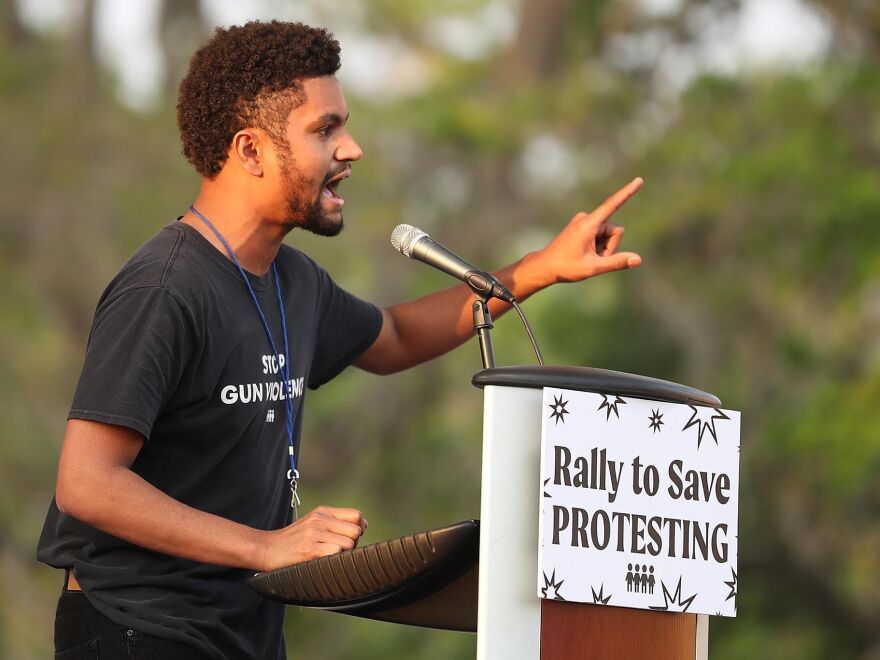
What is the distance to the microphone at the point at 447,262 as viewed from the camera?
84.0 inches

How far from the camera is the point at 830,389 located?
784 centimetres

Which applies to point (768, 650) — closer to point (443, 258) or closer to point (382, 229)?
point (382, 229)

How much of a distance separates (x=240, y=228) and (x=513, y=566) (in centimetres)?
89

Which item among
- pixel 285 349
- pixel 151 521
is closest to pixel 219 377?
pixel 285 349

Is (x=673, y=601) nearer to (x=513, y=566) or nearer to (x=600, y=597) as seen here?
(x=600, y=597)

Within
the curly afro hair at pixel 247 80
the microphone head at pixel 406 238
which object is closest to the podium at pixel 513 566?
the microphone head at pixel 406 238

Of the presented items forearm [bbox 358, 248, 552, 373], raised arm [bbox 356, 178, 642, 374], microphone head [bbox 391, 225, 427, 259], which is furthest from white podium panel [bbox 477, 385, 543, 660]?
forearm [bbox 358, 248, 552, 373]

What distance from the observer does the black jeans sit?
210 cm

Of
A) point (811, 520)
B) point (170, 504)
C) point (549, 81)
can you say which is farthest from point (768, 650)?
point (170, 504)

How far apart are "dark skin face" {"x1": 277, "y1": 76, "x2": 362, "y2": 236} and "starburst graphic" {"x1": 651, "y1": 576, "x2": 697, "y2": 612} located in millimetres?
903

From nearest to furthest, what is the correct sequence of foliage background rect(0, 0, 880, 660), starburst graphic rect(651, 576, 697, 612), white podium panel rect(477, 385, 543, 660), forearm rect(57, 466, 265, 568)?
white podium panel rect(477, 385, 543, 660)
starburst graphic rect(651, 576, 697, 612)
forearm rect(57, 466, 265, 568)
foliage background rect(0, 0, 880, 660)

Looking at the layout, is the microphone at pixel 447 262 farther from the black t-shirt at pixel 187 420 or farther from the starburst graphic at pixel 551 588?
the starburst graphic at pixel 551 588

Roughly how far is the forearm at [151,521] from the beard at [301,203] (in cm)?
58

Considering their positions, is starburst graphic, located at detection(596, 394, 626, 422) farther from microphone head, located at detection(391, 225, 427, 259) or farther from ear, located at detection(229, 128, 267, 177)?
ear, located at detection(229, 128, 267, 177)
